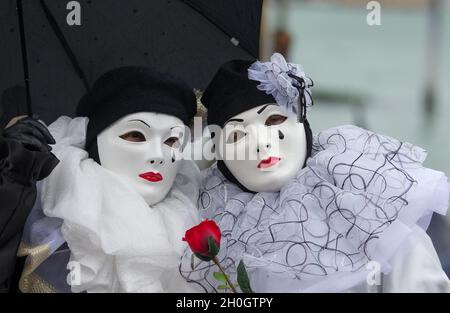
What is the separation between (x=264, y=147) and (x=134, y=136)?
27 centimetres

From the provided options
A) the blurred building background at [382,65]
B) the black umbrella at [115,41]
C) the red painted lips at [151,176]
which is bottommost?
the blurred building background at [382,65]

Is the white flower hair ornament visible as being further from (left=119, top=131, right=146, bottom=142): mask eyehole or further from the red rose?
the red rose

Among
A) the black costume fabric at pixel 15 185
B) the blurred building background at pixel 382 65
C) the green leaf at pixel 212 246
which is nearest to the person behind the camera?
the green leaf at pixel 212 246

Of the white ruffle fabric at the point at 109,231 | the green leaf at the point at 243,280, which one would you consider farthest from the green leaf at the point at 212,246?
the white ruffle fabric at the point at 109,231

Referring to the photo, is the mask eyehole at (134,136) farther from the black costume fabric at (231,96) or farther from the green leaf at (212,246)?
the green leaf at (212,246)

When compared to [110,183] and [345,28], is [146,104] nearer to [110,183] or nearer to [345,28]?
[110,183]

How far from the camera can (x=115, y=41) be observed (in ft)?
4.99

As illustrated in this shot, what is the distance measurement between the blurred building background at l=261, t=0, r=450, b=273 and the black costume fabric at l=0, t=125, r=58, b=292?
1.24 m

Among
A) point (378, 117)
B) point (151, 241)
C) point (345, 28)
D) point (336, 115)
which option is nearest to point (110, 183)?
point (151, 241)

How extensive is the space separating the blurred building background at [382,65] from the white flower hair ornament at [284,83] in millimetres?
816

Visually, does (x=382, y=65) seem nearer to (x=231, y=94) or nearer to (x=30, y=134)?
(x=231, y=94)

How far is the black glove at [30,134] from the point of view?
3.83 feet

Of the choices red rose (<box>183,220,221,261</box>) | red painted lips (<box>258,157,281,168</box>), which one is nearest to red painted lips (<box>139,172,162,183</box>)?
red painted lips (<box>258,157,281,168</box>)

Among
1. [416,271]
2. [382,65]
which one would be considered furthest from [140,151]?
[382,65]
